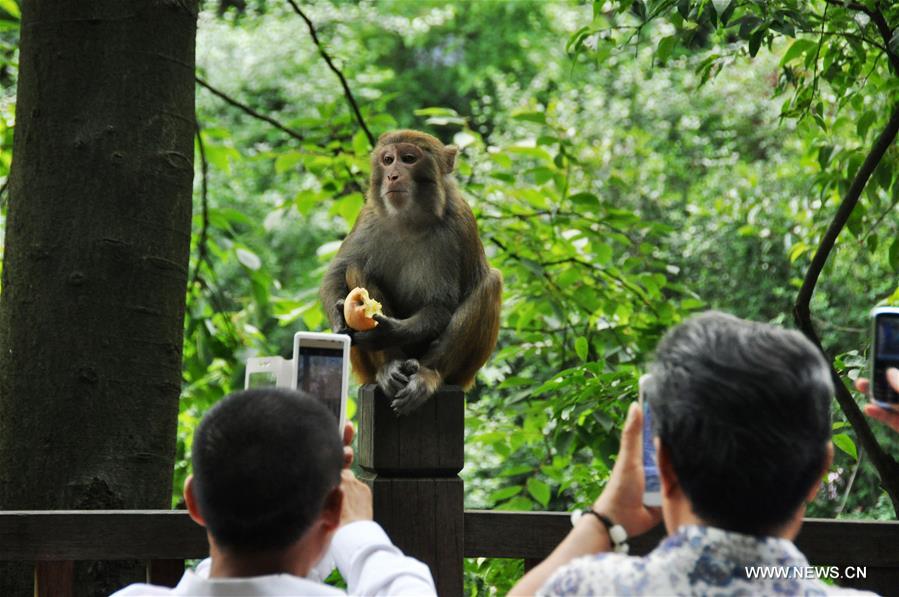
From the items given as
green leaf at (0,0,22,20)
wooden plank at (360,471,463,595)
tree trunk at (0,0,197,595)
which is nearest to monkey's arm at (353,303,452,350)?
tree trunk at (0,0,197,595)

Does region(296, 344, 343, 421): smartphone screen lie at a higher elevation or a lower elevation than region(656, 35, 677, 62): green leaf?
lower

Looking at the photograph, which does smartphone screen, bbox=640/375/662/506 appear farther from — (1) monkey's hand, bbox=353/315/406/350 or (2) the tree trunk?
(2) the tree trunk

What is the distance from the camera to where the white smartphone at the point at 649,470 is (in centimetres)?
179

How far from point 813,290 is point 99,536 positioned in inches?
89.1

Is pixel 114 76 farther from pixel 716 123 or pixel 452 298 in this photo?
pixel 716 123

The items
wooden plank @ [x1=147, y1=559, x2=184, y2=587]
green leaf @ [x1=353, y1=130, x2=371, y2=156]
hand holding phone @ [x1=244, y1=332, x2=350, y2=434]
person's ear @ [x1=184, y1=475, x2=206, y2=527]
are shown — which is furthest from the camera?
green leaf @ [x1=353, y1=130, x2=371, y2=156]

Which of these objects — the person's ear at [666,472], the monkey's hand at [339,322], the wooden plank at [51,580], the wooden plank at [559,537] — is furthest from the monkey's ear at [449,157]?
the person's ear at [666,472]

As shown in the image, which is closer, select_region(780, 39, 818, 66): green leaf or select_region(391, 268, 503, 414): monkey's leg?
select_region(391, 268, 503, 414): monkey's leg

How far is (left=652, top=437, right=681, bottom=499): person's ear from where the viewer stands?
1553mm

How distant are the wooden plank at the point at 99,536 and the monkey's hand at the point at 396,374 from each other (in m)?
0.67

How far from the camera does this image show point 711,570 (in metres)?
1.49

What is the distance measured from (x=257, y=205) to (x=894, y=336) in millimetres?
14827

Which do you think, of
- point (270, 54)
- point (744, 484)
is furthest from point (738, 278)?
point (744, 484)

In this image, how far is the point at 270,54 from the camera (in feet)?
55.4
